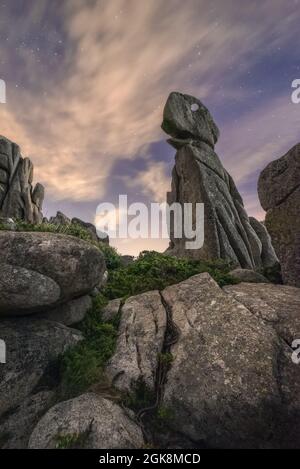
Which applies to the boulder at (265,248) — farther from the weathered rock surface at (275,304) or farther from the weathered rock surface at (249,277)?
the weathered rock surface at (275,304)

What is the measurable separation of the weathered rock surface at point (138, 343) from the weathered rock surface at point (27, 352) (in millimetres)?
1421

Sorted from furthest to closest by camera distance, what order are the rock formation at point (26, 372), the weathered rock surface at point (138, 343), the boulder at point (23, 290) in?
1. the boulder at point (23, 290)
2. the weathered rock surface at point (138, 343)
3. the rock formation at point (26, 372)

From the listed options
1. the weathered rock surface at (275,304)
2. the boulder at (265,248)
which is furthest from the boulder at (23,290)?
the boulder at (265,248)

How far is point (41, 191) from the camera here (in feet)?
155

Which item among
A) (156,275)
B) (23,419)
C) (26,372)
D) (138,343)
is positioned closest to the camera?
(23,419)

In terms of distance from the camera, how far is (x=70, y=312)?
9070mm

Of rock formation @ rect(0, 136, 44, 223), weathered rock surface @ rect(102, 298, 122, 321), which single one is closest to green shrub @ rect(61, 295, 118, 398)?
weathered rock surface @ rect(102, 298, 122, 321)

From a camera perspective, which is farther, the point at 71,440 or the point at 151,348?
the point at 151,348

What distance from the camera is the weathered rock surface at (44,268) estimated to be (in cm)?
745

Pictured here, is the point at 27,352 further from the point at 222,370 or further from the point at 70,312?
the point at 222,370

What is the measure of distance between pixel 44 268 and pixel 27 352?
2139 mm

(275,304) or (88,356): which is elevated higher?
(275,304)

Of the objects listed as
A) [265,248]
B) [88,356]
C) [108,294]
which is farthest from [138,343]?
[265,248]

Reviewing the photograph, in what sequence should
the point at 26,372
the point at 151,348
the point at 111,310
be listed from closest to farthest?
1. the point at 26,372
2. the point at 151,348
3. the point at 111,310
